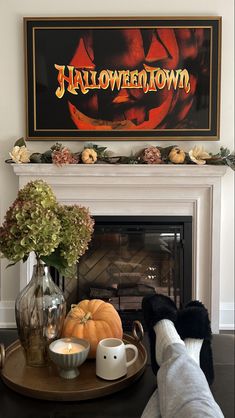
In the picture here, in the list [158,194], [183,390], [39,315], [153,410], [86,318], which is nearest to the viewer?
[183,390]

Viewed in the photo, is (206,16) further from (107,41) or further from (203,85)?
(107,41)

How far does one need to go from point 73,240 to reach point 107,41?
220 centimetres

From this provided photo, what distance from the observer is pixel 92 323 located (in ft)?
4.85

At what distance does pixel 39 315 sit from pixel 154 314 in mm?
331

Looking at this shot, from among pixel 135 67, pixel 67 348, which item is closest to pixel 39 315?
pixel 67 348

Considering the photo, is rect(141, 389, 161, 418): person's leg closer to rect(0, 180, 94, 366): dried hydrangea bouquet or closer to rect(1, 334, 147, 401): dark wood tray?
rect(1, 334, 147, 401): dark wood tray

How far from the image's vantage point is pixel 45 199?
4.33 feet

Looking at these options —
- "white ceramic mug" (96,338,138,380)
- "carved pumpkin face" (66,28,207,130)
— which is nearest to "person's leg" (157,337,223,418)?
"white ceramic mug" (96,338,138,380)

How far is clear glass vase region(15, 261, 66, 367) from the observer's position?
139 cm

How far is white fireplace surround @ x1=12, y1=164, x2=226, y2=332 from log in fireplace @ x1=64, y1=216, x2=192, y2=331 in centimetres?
6

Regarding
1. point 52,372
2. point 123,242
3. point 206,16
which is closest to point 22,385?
point 52,372

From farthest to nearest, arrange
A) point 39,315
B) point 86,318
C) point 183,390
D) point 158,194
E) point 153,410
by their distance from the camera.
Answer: point 158,194 < point 86,318 < point 39,315 < point 153,410 < point 183,390

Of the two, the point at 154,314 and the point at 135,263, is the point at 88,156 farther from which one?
the point at 154,314

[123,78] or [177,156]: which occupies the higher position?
[123,78]
